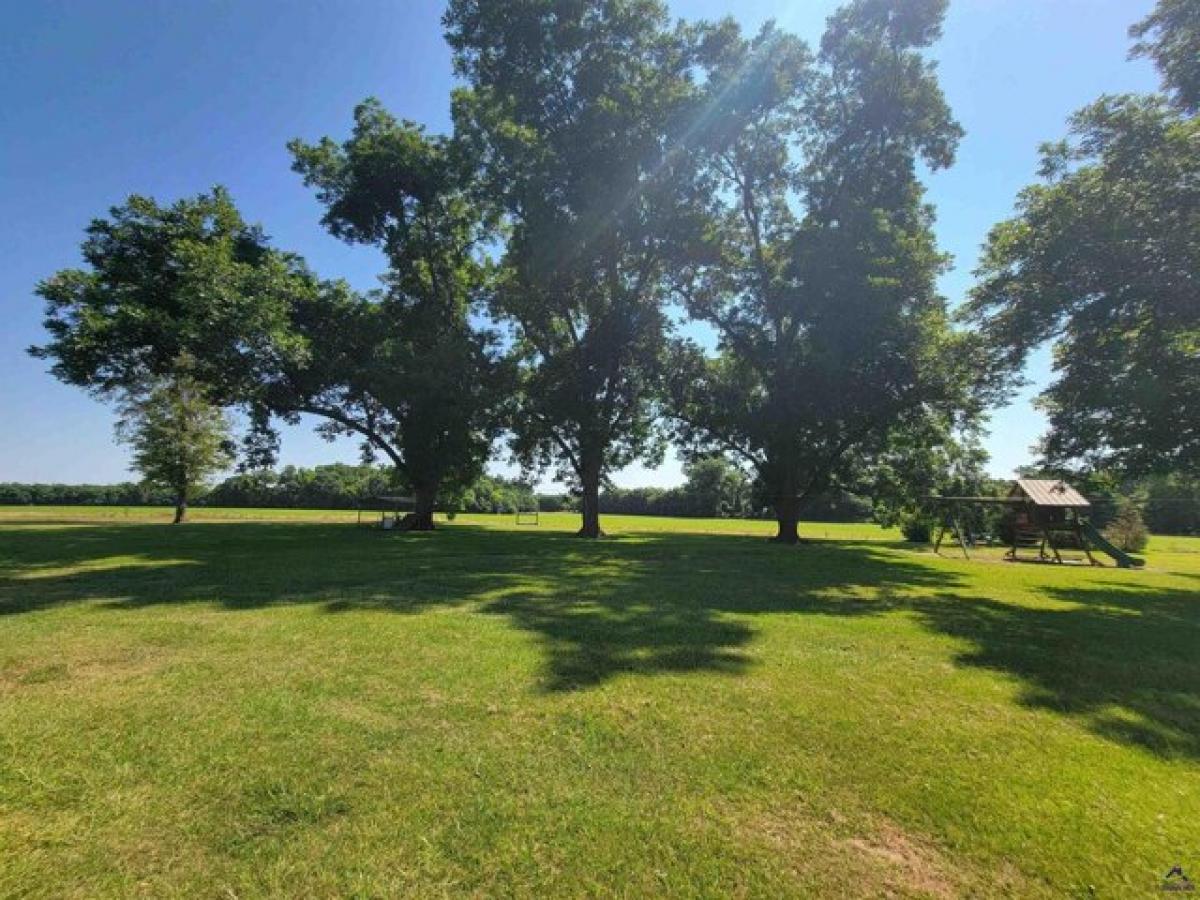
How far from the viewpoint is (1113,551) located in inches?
840

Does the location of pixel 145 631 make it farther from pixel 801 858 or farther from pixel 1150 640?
pixel 1150 640

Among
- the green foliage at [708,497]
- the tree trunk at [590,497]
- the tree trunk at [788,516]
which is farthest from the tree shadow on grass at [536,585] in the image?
the green foliage at [708,497]

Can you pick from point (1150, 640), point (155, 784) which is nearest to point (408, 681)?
point (155, 784)

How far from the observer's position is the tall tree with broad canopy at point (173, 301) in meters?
19.8

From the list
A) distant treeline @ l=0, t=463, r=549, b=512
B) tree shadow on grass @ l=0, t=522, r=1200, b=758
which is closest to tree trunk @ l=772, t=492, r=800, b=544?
tree shadow on grass @ l=0, t=522, r=1200, b=758

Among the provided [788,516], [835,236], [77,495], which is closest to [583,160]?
[835,236]

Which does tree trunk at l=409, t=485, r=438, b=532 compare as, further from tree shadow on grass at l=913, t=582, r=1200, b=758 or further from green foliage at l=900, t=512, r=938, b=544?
green foliage at l=900, t=512, r=938, b=544

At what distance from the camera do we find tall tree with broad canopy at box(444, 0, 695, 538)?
68.0ft

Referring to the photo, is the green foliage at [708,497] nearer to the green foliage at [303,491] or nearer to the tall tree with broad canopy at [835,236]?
the green foliage at [303,491]

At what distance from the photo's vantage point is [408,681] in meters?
4.90

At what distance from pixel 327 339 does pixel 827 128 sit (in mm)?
22898

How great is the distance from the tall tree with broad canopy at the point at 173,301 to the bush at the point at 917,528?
34.7m

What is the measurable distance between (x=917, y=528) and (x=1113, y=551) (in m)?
14.5

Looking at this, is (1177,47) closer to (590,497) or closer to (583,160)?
(583,160)
